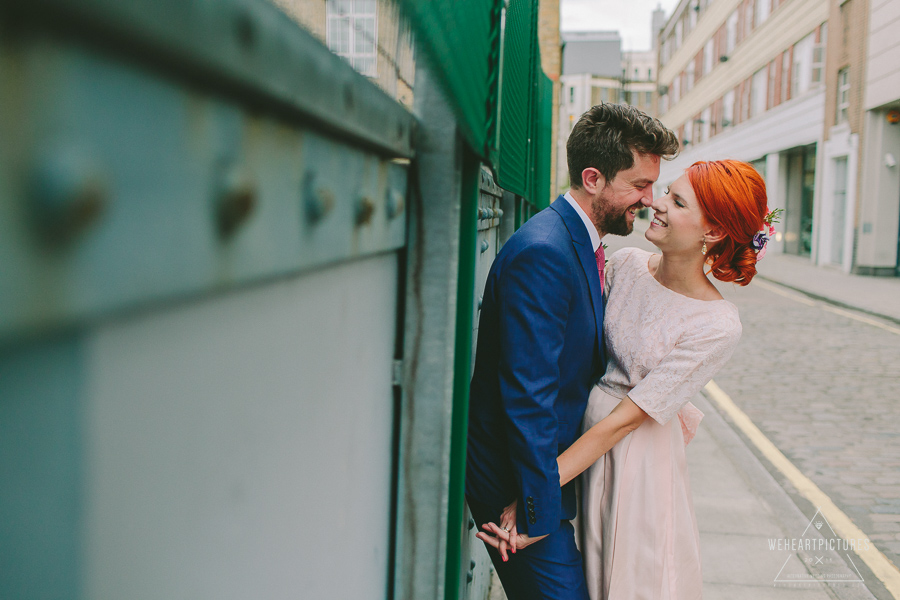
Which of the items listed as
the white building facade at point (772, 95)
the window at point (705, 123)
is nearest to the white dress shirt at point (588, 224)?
the white building facade at point (772, 95)

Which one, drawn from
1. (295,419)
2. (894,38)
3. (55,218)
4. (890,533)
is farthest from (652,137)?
(894,38)

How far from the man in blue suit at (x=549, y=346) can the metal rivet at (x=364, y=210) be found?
1013 mm

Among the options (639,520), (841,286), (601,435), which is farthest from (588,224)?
(841,286)

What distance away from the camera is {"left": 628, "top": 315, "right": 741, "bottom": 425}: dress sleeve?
2.12m

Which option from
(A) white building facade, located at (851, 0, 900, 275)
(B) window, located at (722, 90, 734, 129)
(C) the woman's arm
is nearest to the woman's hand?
(C) the woman's arm

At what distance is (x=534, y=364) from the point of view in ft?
6.18

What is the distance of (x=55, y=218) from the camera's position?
1.09ft

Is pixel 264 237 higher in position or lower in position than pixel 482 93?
lower

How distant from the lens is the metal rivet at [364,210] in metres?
0.90

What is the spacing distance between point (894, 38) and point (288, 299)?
69.0ft

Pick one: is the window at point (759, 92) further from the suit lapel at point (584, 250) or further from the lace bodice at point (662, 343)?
the suit lapel at point (584, 250)

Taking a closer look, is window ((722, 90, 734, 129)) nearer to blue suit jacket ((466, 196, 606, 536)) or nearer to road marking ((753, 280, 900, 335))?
road marking ((753, 280, 900, 335))

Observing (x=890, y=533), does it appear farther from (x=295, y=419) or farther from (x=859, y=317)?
(x=859, y=317)

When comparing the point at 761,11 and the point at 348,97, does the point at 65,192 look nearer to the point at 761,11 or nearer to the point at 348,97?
the point at 348,97
